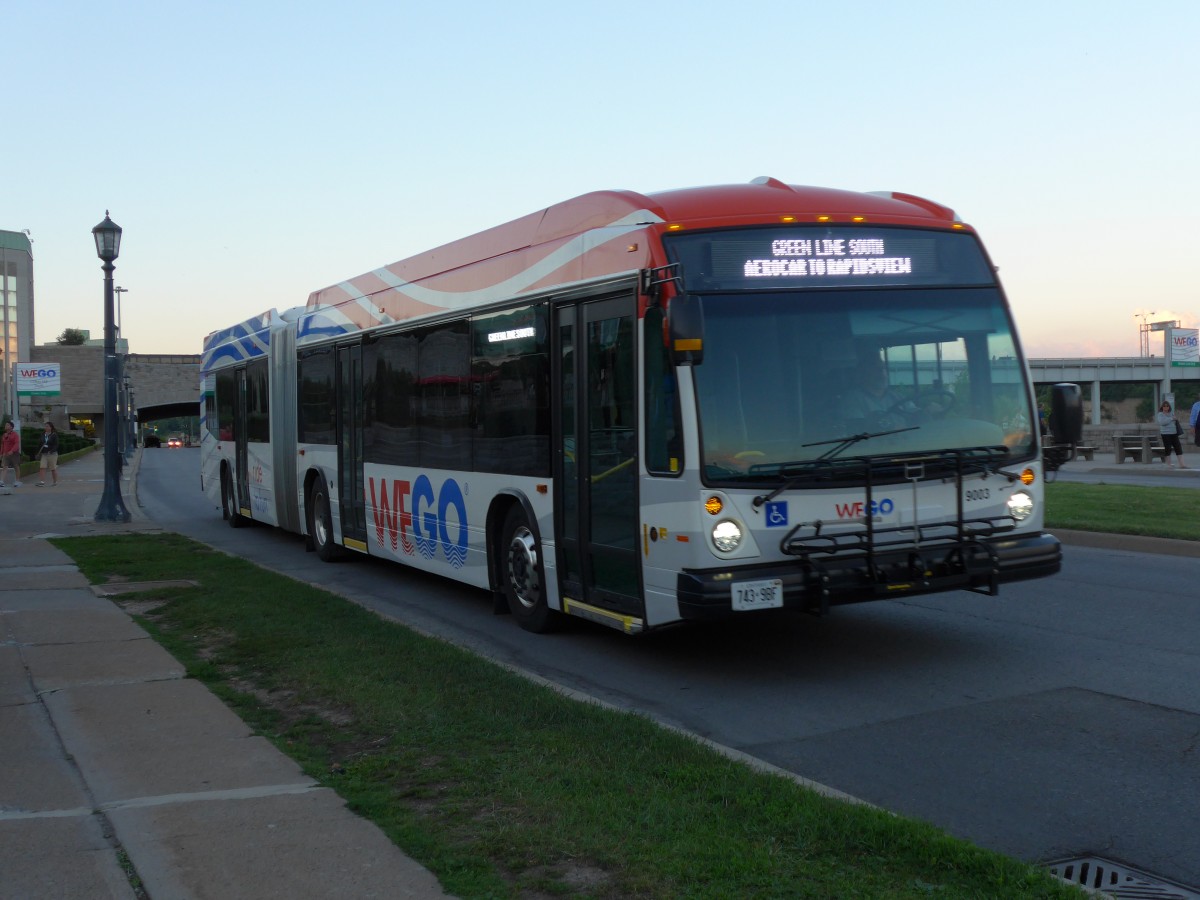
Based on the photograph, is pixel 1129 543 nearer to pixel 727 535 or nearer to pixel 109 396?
pixel 727 535

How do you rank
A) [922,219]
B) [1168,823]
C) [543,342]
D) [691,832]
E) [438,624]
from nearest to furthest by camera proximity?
[691,832], [1168,823], [922,219], [543,342], [438,624]

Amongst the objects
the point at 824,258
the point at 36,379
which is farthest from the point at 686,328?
the point at 36,379

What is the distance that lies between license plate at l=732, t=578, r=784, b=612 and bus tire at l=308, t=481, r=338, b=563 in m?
8.71

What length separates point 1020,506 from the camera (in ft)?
26.9

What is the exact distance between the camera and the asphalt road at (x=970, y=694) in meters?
5.25

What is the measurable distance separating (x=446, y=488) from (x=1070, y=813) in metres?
7.11

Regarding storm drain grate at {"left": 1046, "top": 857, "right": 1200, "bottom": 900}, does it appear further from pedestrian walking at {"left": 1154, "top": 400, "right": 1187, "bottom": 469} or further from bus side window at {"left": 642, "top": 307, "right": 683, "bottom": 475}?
pedestrian walking at {"left": 1154, "top": 400, "right": 1187, "bottom": 469}

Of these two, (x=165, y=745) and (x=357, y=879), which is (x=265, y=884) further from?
(x=165, y=745)

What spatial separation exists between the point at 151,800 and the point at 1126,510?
47.8ft

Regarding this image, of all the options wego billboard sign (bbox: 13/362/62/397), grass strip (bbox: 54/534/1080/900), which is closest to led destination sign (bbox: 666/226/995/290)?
grass strip (bbox: 54/534/1080/900)

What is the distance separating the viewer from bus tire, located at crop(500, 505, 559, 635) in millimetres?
9641

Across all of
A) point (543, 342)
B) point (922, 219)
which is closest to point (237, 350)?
point (543, 342)

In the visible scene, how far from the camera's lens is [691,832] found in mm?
4672

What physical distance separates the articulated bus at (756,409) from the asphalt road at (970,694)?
0.56m
